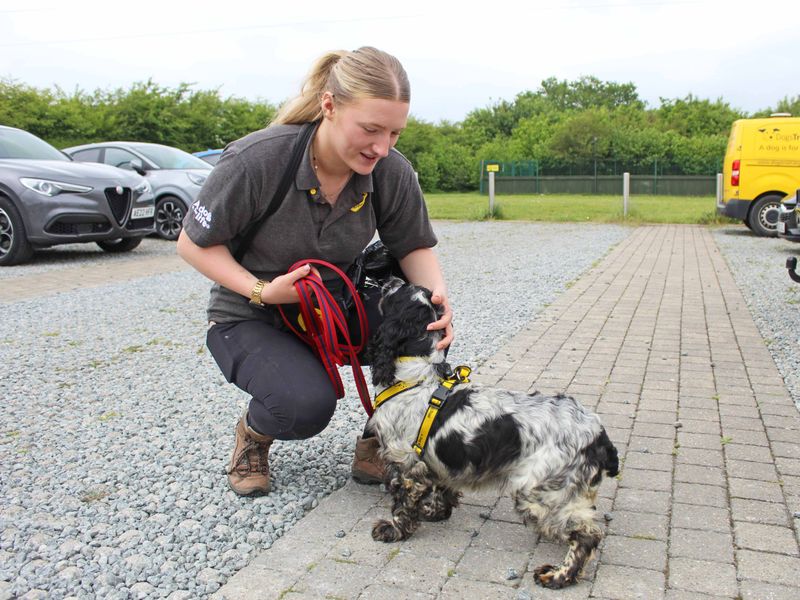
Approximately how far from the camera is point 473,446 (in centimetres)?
285

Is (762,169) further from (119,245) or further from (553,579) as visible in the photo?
(553,579)

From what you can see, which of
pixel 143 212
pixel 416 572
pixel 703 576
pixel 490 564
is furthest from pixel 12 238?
pixel 703 576

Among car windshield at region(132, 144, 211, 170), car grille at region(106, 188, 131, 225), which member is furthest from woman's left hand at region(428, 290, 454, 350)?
car windshield at region(132, 144, 211, 170)

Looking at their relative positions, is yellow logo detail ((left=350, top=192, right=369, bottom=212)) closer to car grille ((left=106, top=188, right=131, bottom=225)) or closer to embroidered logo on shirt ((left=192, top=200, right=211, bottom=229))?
embroidered logo on shirt ((left=192, top=200, right=211, bottom=229))

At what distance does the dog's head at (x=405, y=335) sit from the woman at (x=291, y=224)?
0.20 ft

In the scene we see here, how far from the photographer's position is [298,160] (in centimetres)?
319

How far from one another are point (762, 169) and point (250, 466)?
47.2 ft

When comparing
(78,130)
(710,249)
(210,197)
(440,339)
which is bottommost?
(710,249)

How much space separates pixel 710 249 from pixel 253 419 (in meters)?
11.7

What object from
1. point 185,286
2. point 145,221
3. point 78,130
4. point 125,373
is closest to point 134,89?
point 78,130

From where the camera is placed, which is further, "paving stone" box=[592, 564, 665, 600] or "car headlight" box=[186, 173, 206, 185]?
"car headlight" box=[186, 173, 206, 185]

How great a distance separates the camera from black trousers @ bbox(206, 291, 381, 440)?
3156 millimetres

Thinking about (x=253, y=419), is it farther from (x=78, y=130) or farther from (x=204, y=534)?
(x=78, y=130)

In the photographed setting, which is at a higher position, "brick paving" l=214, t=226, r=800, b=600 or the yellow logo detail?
the yellow logo detail
